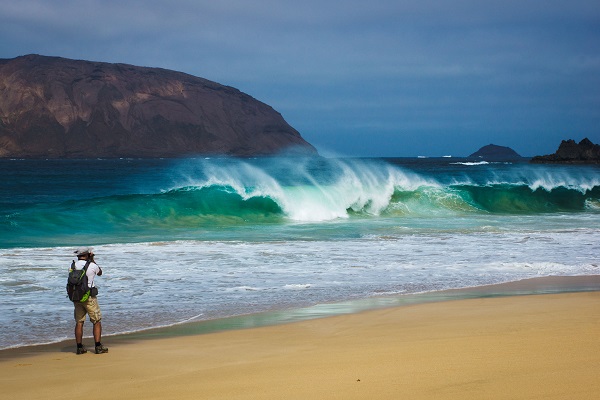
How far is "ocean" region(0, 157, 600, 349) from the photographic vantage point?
9.27 meters

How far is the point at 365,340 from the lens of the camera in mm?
6953

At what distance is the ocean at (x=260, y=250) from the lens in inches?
365

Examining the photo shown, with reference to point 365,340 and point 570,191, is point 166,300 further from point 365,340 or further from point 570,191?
point 570,191

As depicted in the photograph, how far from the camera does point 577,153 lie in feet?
407

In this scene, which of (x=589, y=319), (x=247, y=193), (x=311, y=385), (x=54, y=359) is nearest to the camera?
(x=311, y=385)

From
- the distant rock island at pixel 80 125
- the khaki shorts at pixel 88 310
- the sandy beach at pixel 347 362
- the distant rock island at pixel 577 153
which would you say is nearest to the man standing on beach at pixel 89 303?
the khaki shorts at pixel 88 310

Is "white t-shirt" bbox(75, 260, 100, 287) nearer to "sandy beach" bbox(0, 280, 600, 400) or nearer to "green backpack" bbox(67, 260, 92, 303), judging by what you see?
"green backpack" bbox(67, 260, 92, 303)

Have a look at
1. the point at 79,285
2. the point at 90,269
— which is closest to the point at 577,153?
the point at 90,269

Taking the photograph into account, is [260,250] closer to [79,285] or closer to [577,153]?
[79,285]

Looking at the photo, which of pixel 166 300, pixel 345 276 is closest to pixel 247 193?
pixel 345 276

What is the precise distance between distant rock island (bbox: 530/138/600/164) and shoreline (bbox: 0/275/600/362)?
118 meters

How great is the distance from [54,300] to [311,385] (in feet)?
16.6

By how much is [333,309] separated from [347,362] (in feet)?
9.64

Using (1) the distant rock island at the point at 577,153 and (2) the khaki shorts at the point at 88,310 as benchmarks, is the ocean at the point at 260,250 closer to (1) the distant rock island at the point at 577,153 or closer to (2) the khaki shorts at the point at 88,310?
(2) the khaki shorts at the point at 88,310
